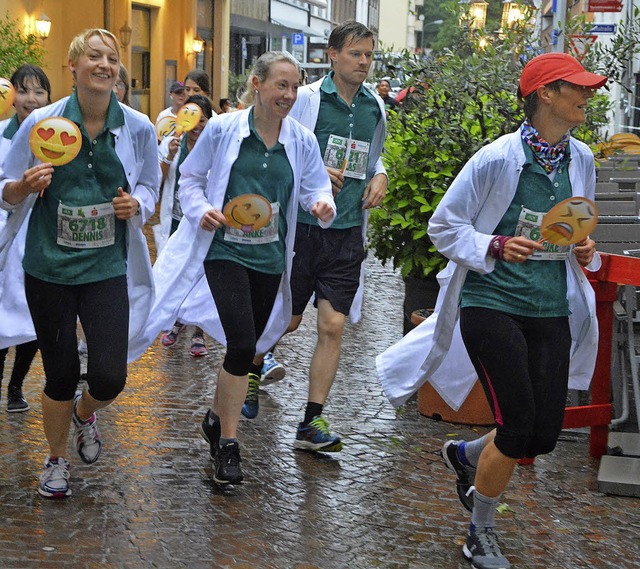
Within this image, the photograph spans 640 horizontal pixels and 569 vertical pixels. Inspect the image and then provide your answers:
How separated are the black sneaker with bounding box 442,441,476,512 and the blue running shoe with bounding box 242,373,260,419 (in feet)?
6.11

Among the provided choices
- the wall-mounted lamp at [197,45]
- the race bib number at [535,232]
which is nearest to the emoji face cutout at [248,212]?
the race bib number at [535,232]

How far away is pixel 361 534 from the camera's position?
486 cm

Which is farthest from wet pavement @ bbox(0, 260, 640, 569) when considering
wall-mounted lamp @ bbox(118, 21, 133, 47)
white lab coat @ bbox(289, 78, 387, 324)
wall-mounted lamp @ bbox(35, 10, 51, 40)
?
wall-mounted lamp @ bbox(118, 21, 133, 47)

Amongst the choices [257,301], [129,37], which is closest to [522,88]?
[257,301]

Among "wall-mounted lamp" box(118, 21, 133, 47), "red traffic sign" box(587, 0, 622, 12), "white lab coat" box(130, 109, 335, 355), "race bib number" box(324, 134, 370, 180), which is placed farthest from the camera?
"wall-mounted lamp" box(118, 21, 133, 47)

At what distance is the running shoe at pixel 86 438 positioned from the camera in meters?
5.36

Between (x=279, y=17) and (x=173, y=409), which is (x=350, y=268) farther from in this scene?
(x=279, y=17)

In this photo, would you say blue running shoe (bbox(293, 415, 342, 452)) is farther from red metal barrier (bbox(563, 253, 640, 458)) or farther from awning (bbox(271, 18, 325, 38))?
awning (bbox(271, 18, 325, 38))

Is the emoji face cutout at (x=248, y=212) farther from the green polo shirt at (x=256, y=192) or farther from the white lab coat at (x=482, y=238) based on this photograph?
the white lab coat at (x=482, y=238)

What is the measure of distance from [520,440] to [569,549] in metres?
0.73

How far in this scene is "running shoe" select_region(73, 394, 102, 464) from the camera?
A: 5359 mm

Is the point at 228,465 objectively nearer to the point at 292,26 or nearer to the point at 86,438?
the point at 86,438

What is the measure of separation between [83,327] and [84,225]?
432 mm

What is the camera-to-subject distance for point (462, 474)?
4.98 meters
